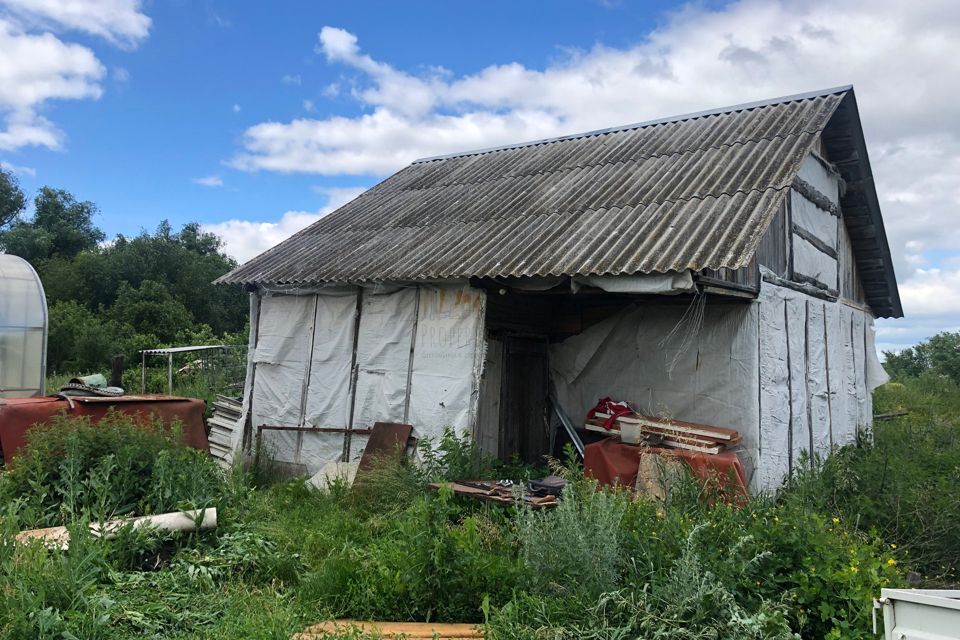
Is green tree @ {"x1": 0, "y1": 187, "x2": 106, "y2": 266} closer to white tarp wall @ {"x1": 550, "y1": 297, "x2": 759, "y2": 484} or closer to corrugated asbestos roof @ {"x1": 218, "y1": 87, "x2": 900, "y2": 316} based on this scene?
corrugated asbestos roof @ {"x1": 218, "y1": 87, "x2": 900, "y2": 316}

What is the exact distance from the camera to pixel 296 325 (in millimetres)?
11156

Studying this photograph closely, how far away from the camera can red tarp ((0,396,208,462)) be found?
7.20 m

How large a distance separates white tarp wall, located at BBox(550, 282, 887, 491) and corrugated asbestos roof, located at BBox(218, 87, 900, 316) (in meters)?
1.31

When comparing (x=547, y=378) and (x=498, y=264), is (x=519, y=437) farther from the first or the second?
(x=498, y=264)

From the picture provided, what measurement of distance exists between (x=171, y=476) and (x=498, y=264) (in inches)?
174

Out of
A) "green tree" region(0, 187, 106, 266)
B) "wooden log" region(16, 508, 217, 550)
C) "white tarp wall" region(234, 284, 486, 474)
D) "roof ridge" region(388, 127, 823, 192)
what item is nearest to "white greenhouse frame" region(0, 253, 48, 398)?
"white tarp wall" region(234, 284, 486, 474)

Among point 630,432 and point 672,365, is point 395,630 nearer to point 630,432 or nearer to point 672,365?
point 630,432

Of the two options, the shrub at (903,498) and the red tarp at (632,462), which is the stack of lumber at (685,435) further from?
the shrub at (903,498)

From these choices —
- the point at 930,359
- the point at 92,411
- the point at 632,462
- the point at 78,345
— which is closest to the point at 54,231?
the point at 78,345

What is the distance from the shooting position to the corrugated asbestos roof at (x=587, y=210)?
8281mm

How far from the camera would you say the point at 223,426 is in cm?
1191

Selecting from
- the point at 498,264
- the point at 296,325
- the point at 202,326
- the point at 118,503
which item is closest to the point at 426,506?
the point at 118,503

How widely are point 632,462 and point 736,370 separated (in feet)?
5.75

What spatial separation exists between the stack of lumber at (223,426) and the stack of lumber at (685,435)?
6463mm
